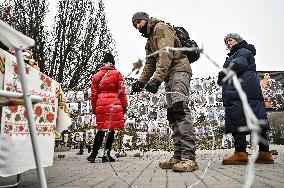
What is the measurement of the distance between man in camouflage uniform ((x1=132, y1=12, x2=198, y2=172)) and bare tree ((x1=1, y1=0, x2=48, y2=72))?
15.0 metres

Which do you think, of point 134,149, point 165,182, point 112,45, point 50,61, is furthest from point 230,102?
point 112,45

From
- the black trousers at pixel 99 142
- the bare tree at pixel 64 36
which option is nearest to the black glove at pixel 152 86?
the black trousers at pixel 99 142

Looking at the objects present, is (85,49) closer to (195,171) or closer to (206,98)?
(206,98)

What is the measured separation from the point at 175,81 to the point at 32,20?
15.9 metres

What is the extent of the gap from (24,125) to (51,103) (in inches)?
21.2

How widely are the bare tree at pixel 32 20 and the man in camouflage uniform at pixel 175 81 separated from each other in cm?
1497

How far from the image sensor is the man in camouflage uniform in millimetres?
3938

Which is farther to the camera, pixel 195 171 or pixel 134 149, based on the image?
pixel 134 149

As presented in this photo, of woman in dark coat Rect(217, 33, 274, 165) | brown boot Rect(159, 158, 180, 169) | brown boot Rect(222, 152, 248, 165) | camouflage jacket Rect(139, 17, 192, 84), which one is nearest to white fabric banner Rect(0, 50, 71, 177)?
camouflage jacket Rect(139, 17, 192, 84)

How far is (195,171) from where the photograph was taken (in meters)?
4.03

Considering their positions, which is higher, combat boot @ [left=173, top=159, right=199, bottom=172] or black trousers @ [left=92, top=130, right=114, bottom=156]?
black trousers @ [left=92, top=130, right=114, bottom=156]

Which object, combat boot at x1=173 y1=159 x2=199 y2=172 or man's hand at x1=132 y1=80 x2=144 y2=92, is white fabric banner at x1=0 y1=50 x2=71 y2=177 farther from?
combat boot at x1=173 y1=159 x2=199 y2=172

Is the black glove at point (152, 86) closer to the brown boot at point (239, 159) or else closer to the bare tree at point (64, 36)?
the brown boot at point (239, 159)

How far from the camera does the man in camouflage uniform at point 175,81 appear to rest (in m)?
3.94
